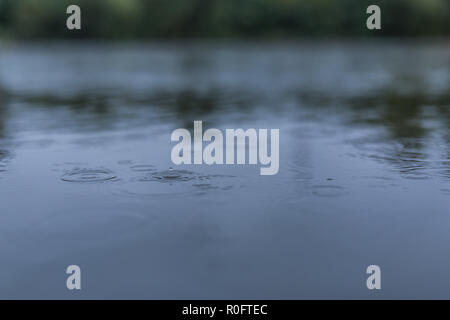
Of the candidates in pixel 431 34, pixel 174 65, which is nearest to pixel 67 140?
pixel 174 65

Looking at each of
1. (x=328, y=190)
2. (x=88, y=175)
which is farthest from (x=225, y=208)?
(x=88, y=175)

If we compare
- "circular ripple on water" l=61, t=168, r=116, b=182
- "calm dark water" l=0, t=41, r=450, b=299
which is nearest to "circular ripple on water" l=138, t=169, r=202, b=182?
"calm dark water" l=0, t=41, r=450, b=299

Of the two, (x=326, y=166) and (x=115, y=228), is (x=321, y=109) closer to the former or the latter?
(x=326, y=166)

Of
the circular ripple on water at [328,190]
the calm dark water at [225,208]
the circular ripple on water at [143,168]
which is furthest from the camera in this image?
the circular ripple on water at [143,168]

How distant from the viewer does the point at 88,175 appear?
31.3 ft

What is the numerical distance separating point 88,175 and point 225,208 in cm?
260

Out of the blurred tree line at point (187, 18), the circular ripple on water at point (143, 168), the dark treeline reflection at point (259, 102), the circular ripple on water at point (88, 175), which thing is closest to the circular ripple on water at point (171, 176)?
the circular ripple on water at point (143, 168)

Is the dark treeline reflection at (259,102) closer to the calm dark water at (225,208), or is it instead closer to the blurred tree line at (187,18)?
the calm dark water at (225,208)

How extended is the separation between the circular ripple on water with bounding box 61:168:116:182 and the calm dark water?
0.06 ft

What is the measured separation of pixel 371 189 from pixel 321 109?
938 cm

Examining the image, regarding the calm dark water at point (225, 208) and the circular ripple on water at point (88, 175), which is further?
the circular ripple on water at point (88, 175)

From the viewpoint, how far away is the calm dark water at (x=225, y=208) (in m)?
5.82

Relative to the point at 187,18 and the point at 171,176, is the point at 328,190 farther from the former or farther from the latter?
the point at 187,18

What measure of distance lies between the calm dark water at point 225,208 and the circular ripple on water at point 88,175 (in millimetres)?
18
